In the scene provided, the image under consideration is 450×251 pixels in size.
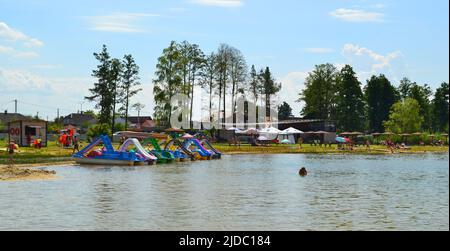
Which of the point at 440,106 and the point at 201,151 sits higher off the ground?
the point at 440,106

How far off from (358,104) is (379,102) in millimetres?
6360

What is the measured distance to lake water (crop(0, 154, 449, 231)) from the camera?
24.6m

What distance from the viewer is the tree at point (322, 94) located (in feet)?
469

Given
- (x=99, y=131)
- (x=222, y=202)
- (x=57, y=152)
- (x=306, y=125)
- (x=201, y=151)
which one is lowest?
(x=222, y=202)

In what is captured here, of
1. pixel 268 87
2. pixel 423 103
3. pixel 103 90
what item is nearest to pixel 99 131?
pixel 103 90

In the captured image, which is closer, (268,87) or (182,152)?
(182,152)

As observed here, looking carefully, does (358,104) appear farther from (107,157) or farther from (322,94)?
(107,157)

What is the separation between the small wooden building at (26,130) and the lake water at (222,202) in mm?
26071

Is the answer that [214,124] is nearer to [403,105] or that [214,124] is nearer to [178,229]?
[403,105]

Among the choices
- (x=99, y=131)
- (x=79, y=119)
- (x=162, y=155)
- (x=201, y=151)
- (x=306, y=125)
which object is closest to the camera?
(x=162, y=155)

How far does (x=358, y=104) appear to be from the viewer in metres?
143
